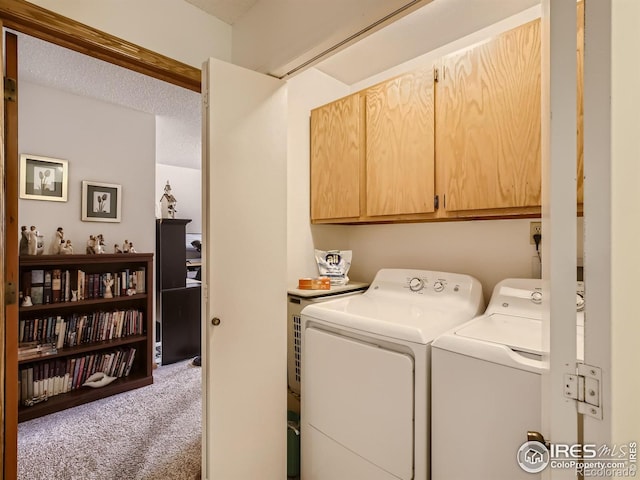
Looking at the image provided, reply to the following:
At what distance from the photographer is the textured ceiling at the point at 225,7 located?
5.13ft

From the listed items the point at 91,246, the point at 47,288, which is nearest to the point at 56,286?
the point at 47,288

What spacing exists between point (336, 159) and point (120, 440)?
2395 mm

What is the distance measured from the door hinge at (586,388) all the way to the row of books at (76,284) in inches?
133

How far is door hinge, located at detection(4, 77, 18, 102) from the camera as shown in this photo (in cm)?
127

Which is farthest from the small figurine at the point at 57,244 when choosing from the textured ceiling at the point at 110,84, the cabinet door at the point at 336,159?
the cabinet door at the point at 336,159

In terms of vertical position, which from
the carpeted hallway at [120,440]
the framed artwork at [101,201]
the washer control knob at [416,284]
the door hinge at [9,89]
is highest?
the door hinge at [9,89]

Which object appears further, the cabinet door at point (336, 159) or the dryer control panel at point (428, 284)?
the cabinet door at point (336, 159)

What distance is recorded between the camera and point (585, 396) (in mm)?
553

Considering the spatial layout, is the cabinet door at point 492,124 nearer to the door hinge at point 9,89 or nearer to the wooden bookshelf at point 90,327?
the door hinge at point 9,89

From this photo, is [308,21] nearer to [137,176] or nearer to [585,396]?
[585,396]

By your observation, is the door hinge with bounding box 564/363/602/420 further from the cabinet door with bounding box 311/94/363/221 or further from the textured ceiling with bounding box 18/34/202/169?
the textured ceiling with bounding box 18/34/202/169

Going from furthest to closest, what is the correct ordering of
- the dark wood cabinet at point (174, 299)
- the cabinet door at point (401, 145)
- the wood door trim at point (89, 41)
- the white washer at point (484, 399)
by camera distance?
the dark wood cabinet at point (174, 299)
the cabinet door at point (401, 145)
the wood door trim at point (89, 41)
the white washer at point (484, 399)

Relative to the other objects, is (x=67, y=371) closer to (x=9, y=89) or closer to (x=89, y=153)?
(x=89, y=153)

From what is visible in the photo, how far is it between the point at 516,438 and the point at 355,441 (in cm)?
66
